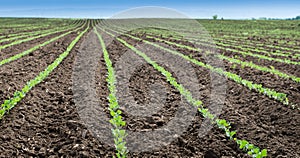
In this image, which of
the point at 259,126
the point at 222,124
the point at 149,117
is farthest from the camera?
the point at 149,117

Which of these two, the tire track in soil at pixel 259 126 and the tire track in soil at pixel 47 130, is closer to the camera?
the tire track in soil at pixel 47 130

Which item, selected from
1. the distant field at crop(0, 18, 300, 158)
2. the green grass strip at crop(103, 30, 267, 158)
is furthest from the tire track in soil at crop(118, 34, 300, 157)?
the green grass strip at crop(103, 30, 267, 158)

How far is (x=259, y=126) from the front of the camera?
588 centimetres

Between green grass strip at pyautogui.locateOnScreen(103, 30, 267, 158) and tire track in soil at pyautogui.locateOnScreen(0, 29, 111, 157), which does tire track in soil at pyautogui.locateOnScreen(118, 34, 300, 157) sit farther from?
tire track in soil at pyautogui.locateOnScreen(0, 29, 111, 157)

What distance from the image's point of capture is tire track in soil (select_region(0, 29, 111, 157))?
4.80 metres

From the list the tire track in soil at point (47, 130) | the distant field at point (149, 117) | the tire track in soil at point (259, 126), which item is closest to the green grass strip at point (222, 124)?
the distant field at point (149, 117)

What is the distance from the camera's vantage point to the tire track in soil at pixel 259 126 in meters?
5.07

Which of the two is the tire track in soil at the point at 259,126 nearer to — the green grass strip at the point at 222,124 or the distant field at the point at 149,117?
the distant field at the point at 149,117

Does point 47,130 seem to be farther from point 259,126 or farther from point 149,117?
point 259,126

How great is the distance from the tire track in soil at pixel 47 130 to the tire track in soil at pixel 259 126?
188 centimetres

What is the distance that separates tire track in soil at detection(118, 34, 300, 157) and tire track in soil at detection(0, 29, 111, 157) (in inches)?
73.8

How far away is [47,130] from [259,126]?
410 cm

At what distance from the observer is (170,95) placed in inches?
306

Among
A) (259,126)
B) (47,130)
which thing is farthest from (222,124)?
(47,130)
